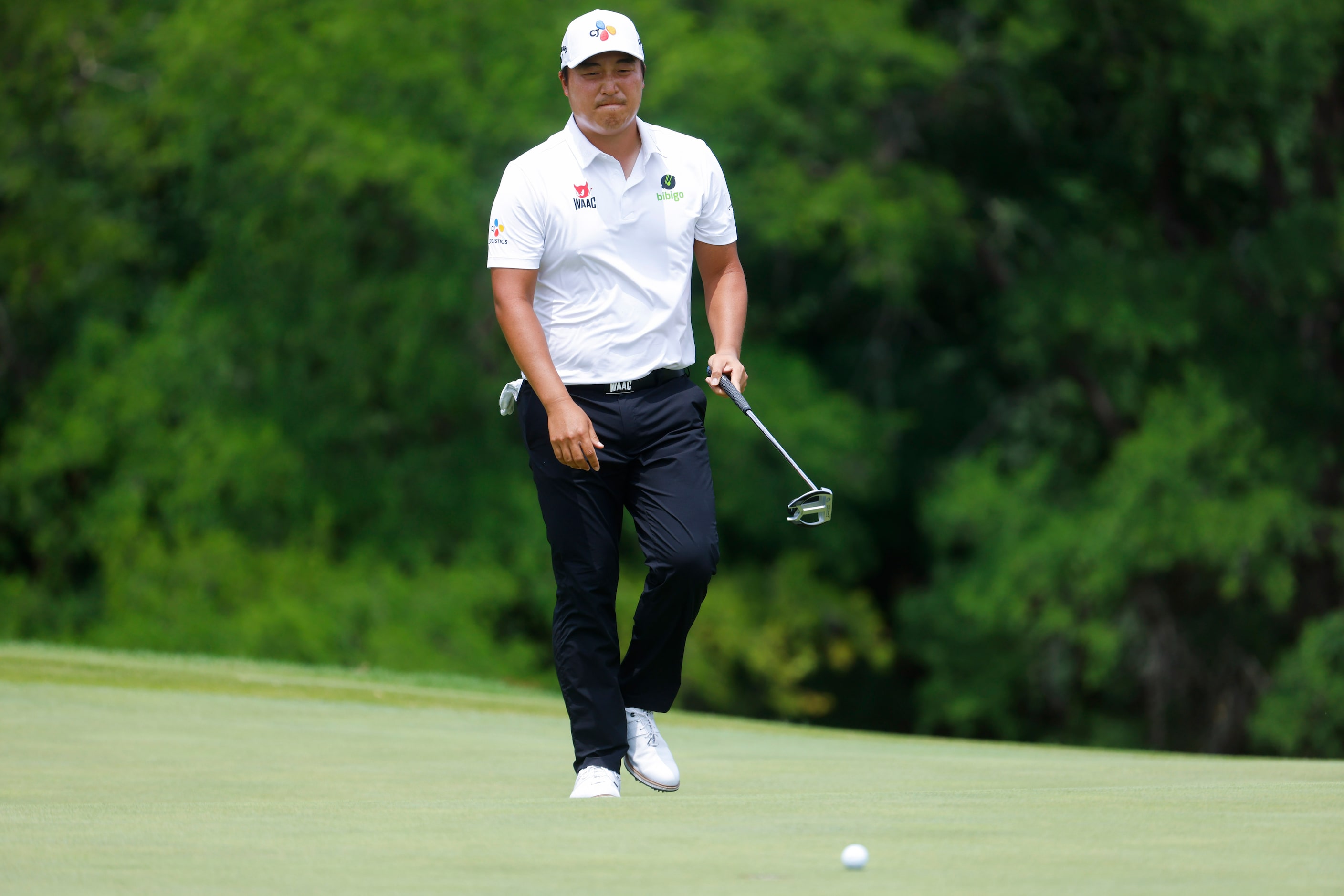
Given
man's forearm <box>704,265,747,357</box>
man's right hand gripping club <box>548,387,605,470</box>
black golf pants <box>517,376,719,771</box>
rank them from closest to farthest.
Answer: man's right hand gripping club <box>548,387,605,470</box> → black golf pants <box>517,376,719,771</box> → man's forearm <box>704,265,747,357</box>

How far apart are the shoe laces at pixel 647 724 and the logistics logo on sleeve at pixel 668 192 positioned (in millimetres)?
1376

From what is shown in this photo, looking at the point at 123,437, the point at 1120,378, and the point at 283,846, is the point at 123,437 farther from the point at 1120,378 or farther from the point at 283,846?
the point at 283,846

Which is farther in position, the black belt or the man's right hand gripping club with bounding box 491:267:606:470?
the black belt

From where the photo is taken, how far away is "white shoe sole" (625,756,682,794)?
4.73 meters

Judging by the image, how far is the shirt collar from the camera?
15.3 feet

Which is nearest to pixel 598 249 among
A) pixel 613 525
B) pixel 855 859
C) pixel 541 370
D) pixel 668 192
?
pixel 668 192

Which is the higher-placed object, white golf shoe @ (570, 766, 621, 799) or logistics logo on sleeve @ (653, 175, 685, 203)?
logistics logo on sleeve @ (653, 175, 685, 203)

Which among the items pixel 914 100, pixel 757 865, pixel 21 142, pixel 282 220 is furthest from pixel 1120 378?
pixel 757 865

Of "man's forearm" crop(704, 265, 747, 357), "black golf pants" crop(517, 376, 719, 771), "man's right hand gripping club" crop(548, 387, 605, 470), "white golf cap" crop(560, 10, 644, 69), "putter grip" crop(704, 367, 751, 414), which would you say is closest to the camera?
"man's right hand gripping club" crop(548, 387, 605, 470)

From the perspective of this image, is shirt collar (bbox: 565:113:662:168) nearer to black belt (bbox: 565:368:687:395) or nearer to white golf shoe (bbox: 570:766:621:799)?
black belt (bbox: 565:368:687:395)

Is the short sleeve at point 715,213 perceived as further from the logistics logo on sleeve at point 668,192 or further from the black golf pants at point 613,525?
the black golf pants at point 613,525

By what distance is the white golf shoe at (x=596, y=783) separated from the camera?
4488 millimetres

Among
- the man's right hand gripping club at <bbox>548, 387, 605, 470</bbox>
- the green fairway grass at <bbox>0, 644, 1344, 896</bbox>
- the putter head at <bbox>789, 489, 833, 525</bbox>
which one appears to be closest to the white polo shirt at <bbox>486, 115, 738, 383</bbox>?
Answer: the man's right hand gripping club at <bbox>548, 387, 605, 470</bbox>

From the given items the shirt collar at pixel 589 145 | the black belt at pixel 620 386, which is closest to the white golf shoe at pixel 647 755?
the black belt at pixel 620 386
